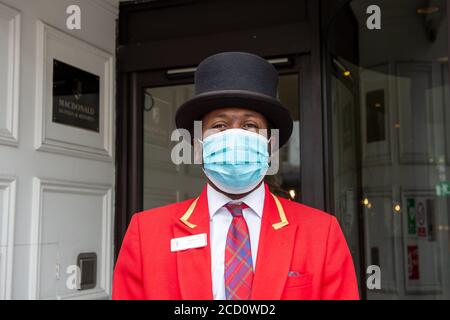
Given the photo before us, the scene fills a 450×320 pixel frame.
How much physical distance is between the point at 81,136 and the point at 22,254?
659 millimetres

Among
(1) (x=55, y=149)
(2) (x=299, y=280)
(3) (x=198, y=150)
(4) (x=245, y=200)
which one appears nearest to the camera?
(2) (x=299, y=280)

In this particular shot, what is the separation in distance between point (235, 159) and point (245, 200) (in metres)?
0.12

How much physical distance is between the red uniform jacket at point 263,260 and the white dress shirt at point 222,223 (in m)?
0.02

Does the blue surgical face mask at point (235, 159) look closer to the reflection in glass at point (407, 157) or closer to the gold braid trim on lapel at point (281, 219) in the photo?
the gold braid trim on lapel at point (281, 219)

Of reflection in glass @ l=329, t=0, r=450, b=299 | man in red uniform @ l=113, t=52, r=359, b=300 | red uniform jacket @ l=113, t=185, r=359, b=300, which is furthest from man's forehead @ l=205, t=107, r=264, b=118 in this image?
reflection in glass @ l=329, t=0, r=450, b=299

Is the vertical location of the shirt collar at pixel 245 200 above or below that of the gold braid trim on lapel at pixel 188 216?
above

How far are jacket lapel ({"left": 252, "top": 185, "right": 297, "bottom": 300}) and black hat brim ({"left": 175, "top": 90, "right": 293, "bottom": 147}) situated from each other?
26 centimetres

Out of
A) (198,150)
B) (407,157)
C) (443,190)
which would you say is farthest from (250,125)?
(443,190)

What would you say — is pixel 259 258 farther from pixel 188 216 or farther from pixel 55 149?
pixel 55 149

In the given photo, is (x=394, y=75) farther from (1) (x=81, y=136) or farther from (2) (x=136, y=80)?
(1) (x=81, y=136)

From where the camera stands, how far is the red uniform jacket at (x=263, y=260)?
1.41m

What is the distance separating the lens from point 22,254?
2.40 metres

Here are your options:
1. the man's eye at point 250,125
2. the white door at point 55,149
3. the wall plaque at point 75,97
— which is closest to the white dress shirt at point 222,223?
the man's eye at point 250,125

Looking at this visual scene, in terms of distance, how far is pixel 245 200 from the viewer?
59.9 inches
